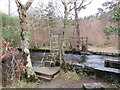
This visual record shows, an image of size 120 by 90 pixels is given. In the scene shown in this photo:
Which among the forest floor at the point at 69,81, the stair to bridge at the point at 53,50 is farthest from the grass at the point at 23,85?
the stair to bridge at the point at 53,50

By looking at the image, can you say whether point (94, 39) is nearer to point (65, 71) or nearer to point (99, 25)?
point (99, 25)

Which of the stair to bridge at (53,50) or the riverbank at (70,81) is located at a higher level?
the stair to bridge at (53,50)

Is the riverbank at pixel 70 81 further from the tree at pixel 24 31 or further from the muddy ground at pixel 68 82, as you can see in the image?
the tree at pixel 24 31

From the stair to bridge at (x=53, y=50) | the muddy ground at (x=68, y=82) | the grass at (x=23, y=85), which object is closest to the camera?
the grass at (x=23, y=85)

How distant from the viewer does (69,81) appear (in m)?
3.14

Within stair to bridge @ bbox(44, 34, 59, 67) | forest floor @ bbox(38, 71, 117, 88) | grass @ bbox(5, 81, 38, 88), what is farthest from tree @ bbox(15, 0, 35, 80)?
stair to bridge @ bbox(44, 34, 59, 67)

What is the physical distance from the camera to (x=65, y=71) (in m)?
3.77

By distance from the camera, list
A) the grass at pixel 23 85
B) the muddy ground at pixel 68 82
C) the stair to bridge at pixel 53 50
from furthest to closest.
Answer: the stair to bridge at pixel 53 50
the muddy ground at pixel 68 82
the grass at pixel 23 85

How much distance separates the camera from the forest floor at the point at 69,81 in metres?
2.89

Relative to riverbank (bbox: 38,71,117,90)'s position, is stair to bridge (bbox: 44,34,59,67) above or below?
above

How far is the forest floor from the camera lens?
2.89 meters

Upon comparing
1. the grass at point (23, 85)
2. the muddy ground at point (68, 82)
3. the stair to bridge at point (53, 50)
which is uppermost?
the stair to bridge at point (53, 50)

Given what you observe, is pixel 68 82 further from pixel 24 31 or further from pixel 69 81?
pixel 24 31

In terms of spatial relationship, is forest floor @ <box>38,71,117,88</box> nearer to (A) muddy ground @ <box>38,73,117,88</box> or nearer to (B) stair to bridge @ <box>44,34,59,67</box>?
(A) muddy ground @ <box>38,73,117,88</box>
